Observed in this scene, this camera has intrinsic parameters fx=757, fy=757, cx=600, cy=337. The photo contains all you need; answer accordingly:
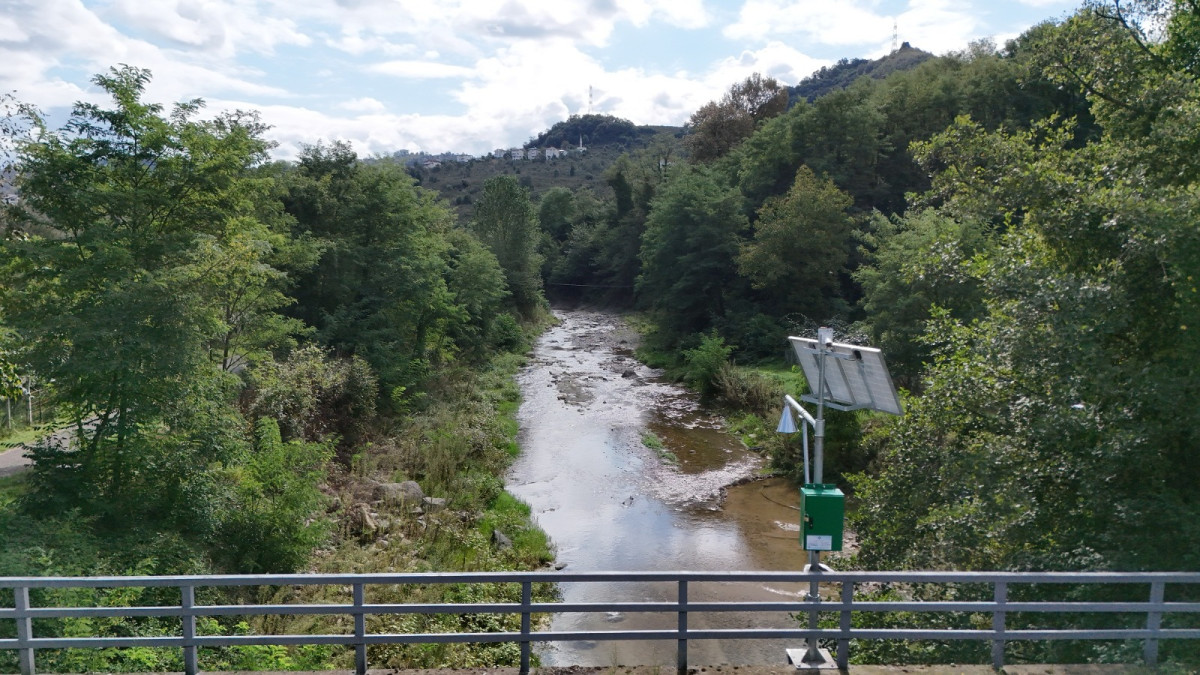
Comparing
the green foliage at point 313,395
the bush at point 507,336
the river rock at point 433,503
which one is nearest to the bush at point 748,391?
the river rock at point 433,503

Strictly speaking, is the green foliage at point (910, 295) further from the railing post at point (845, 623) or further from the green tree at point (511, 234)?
the green tree at point (511, 234)

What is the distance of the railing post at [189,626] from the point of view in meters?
6.15

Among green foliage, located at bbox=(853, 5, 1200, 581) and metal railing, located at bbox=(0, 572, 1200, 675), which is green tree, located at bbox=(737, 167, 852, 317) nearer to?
green foliage, located at bbox=(853, 5, 1200, 581)

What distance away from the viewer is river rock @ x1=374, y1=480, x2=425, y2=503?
18.9 meters

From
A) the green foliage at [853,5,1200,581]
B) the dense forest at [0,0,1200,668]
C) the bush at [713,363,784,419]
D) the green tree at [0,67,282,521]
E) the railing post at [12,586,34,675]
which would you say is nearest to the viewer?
the railing post at [12,586,34,675]

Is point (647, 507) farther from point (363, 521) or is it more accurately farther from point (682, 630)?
point (682, 630)

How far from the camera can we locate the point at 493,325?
145 ft

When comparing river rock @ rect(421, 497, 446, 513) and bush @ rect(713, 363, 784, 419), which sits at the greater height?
bush @ rect(713, 363, 784, 419)

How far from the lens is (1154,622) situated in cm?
648

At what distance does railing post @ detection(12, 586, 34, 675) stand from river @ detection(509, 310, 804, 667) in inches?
236

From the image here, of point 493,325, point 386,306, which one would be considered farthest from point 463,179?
point 386,306

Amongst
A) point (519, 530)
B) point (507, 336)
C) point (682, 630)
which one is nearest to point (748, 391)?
point (519, 530)

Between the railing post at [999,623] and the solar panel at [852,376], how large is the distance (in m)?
1.80

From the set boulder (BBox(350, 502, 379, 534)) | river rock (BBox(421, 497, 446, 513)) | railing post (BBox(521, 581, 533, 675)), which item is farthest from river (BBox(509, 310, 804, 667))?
boulder (BBox(350, 502, 379, 534))
